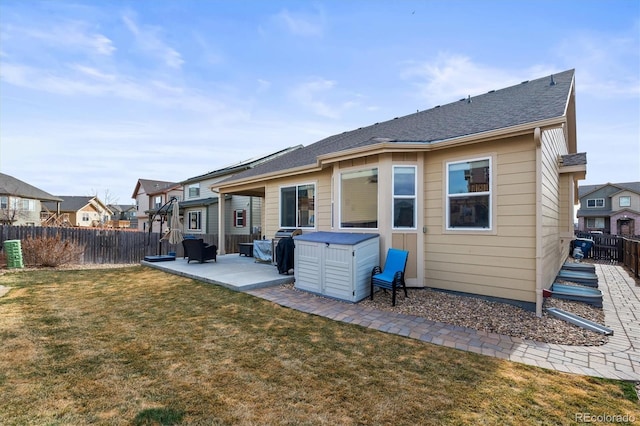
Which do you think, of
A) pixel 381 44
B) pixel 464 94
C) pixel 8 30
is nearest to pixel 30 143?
pixel 8 30

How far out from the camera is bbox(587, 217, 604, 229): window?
3307cm

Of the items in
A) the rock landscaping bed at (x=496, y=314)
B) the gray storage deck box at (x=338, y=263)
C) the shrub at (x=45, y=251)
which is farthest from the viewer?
the shrub at (x=45, y=251)

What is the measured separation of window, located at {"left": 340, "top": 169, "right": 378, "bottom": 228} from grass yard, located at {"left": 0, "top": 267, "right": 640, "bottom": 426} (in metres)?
2.76

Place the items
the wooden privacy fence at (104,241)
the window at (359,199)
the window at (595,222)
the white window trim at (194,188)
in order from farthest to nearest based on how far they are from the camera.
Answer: the window at (595,222), the white window trim at (194,188), the wooden privacy fence at (104,241), the window at (359,199)

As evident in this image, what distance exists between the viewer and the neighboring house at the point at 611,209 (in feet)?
99.0

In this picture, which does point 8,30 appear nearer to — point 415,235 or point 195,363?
point 195,363

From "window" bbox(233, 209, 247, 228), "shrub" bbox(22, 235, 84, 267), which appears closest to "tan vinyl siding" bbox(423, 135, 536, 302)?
"shrub" bbox(22, 235, 84, 267)

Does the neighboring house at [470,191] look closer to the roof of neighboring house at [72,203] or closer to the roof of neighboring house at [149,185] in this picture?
the roof of neighboring house at [149,185]

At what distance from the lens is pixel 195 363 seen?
120 inches

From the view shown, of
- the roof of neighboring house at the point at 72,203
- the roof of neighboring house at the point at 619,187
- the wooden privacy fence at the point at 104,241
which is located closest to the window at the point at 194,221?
the wooden privacy fence at the point at 104,241

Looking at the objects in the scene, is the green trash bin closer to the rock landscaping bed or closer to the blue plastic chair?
the rock landscaping bed

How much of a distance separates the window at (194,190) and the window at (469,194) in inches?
803

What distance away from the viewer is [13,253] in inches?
359

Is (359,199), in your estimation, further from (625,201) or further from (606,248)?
(625,201)
